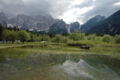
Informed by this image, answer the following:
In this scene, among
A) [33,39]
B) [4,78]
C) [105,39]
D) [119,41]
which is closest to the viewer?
[4,78]

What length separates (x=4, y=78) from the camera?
877 inches

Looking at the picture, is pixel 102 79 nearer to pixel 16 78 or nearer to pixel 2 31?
pixel 16 78

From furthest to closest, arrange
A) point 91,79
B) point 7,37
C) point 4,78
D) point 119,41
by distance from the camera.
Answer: point 119,41
point 7,37
point 91,79
point 4,78

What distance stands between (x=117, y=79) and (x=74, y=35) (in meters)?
154

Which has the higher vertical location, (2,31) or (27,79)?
(2,31)

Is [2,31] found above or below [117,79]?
above

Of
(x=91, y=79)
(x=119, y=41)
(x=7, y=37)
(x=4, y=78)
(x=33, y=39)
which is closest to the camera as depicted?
(x=4, y=78)

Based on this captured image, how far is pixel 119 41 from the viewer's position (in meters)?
161

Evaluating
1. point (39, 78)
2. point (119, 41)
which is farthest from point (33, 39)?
point (39, 78)

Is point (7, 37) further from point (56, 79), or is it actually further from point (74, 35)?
point (56, 79)

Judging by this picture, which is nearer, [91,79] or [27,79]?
[27,79]

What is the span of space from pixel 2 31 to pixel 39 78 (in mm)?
134235

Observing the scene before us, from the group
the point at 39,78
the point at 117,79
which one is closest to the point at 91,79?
the point at 117,79

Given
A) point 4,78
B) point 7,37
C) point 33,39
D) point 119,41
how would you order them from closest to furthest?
point 4,78 → point 7,37 → point 119,41 → point 33,39
